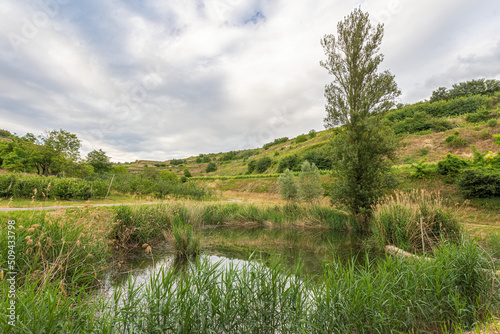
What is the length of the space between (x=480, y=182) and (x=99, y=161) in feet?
165

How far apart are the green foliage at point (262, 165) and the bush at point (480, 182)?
50841 millimetres

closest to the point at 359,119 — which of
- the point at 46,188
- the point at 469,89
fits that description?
the point at 46,188

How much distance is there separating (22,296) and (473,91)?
288ft

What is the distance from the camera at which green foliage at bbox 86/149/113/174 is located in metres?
40.0

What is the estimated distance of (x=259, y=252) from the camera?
708 cm

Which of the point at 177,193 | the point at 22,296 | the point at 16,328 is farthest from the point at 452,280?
the point at 177,193

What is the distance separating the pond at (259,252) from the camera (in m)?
6.41

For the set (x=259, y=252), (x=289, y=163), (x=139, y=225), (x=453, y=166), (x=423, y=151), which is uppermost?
(x=289, y=163)

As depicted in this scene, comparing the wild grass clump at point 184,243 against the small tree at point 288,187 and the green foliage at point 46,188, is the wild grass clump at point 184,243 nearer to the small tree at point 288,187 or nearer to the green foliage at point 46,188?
the green foliage at point 46,188

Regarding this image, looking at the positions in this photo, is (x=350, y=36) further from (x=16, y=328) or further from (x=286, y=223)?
(x=16, y=328)

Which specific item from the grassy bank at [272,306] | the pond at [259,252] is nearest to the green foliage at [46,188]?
the pond at [259,252]

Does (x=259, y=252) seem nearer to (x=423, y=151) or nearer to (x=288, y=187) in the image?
(x=288, y=187)

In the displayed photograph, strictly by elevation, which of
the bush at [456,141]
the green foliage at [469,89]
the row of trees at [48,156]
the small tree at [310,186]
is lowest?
the small tree at [310,186]

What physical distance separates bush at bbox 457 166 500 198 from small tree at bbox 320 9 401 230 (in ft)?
21.0
